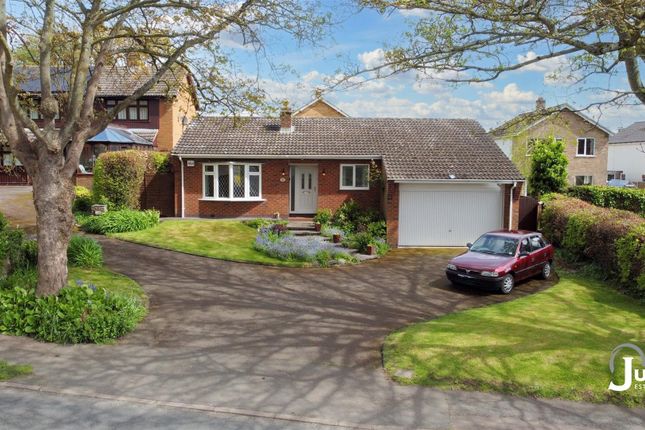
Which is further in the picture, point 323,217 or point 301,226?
point 323,217

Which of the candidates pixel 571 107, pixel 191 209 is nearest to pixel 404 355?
pixel 571 107

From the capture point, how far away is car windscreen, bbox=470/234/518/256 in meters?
14.5

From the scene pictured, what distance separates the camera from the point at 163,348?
28.9 feet

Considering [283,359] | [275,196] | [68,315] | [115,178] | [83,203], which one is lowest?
[283,359]

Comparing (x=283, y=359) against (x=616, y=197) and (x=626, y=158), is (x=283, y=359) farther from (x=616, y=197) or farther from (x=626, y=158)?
(x=626, y=158)

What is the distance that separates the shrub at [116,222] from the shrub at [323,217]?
6865 millimetres

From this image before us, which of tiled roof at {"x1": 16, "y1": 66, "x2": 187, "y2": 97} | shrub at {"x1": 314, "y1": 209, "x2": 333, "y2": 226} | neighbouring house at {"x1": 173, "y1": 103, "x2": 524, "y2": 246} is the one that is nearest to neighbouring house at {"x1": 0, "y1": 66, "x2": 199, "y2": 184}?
tiled roof at {"x1": 16, "y1": 66, "x2": 187, "y2": 97}

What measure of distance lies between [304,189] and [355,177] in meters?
2.41

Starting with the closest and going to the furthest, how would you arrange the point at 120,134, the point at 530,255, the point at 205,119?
the point at 530,255 → the point at 205,119 → the point at 120,134

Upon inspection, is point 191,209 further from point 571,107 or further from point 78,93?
point 571,107

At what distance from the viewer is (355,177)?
23.6 m

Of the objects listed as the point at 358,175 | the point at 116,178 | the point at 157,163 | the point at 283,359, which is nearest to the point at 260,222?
the point at 358,175

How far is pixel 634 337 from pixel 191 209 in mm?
17993

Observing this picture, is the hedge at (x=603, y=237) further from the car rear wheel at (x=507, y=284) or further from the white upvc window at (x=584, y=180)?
the white upvc window at (x=584, y=180)
